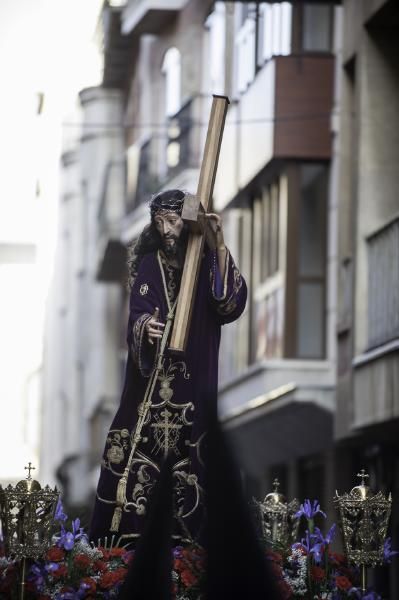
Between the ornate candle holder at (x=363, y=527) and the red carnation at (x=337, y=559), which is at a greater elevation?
the ornate candle holder at (x=363, y=527)

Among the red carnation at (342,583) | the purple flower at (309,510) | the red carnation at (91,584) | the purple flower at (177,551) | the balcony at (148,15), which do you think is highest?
the balcony at (148,15)

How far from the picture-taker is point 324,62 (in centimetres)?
2659

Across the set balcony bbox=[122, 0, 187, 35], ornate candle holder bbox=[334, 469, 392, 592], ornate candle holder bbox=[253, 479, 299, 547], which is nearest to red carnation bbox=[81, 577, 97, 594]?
ornate candle holder bbox=[334, 469, 392, 592]

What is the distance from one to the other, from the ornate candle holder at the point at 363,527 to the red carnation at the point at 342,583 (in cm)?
11

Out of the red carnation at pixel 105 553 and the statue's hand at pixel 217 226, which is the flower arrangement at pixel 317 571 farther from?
the statue's hand at pixel 217 226

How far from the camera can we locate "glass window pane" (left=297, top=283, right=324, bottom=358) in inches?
1053

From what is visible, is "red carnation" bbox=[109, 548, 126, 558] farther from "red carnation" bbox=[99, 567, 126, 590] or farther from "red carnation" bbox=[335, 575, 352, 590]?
"red carnation" bbox=[335, 575, 352, 590]

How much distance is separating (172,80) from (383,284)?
15.4 metres

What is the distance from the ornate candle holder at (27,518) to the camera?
10.0 meters

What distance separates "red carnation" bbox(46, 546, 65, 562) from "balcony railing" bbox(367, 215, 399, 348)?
11.1 meters

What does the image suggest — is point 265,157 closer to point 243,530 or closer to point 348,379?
point 348,379

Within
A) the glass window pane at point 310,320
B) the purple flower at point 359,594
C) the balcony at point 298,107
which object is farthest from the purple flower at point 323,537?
the balcony at point 298,107

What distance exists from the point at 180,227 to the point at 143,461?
1282 mm

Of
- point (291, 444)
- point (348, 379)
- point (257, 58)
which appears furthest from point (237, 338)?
point (348, 379)
